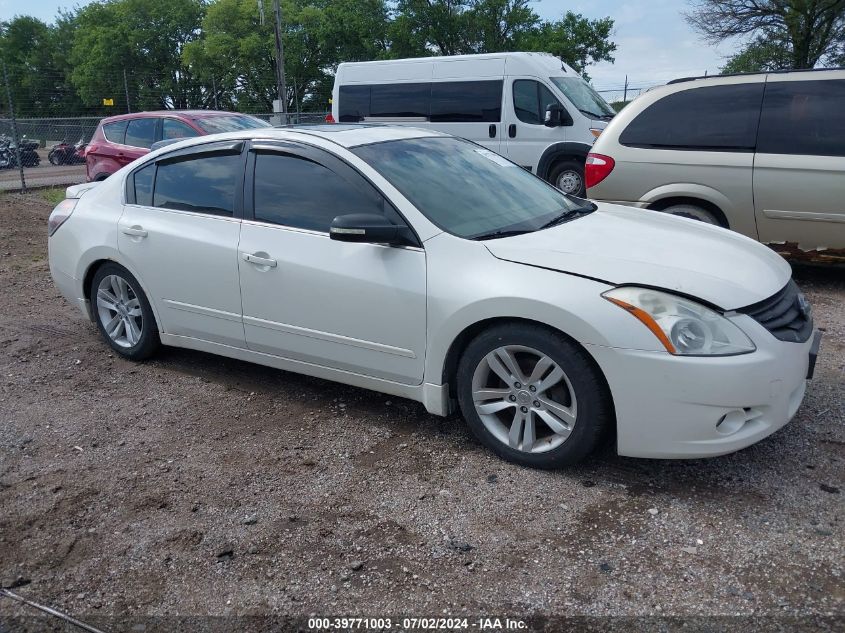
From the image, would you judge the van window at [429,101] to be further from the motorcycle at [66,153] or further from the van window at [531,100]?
the motorcycle at [66,153]

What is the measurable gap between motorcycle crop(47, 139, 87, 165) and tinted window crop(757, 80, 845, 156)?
20.3 m

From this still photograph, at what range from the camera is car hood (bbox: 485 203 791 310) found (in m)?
3.16

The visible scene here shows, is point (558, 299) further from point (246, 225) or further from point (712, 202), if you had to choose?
point (712, 202)

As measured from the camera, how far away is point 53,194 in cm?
1502

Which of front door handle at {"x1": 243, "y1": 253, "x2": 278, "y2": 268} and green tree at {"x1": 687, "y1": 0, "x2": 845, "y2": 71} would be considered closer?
front door handle at {"x1": 243, "y1": 253, "x2": 278, "y2": 268}

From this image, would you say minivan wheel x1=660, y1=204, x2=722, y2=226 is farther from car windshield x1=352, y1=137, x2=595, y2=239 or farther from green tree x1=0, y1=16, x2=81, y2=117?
green tree x1=0, y1=16, x2=81, y2=117

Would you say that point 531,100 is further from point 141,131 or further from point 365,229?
point 365,229

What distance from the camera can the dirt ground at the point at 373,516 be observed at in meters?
2.60

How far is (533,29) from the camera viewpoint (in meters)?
40.6

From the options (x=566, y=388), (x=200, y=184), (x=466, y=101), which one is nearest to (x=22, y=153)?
(x=466, y=101)

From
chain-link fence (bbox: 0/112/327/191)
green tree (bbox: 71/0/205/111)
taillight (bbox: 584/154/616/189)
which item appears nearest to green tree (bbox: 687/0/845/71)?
chain-link fence (bbox: 0/112/327/191)

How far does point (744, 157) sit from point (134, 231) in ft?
16.2

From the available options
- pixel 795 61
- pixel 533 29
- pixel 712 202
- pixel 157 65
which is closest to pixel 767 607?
pixel 712 202

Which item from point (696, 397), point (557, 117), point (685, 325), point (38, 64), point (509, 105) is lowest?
point (696, 397)
